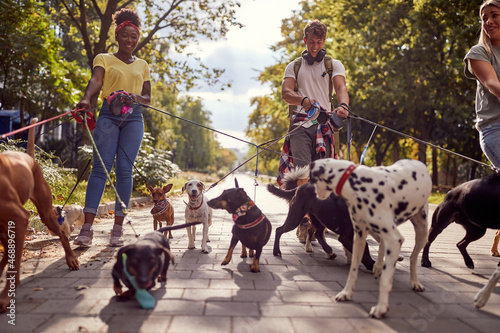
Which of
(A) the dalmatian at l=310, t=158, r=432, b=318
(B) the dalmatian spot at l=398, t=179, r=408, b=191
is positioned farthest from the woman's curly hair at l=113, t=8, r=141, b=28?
(B) the dalmatian spot at l=398, t=179, r=408, b=191

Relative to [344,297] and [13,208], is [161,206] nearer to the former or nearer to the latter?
[13,208]

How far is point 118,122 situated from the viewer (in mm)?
5031

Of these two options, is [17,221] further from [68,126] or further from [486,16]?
[68,126]

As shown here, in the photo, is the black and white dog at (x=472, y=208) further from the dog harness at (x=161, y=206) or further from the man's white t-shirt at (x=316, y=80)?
the dog harness at (x=161, y=206)

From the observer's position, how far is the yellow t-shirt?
5047mm

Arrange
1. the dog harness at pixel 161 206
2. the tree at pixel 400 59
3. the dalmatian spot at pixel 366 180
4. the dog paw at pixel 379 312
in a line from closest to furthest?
1. the dog paw at pixel 379 312
2. the dalmatian spot at pixel 366 180
3. the dog harness at pixel 161 206
4. the tree at pixel 400 59

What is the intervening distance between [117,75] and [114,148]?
0.94 metres

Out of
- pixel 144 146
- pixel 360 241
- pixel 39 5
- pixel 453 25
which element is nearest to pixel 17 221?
pixel 360 241

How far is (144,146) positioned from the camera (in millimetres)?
15766

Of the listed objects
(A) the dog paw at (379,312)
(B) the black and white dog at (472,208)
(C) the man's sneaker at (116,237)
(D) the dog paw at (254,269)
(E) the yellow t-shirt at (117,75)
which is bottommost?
(C) the man's sneaker at (116,237)

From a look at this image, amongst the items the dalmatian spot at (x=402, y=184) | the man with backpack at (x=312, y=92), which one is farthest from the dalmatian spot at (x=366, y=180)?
the man with backpack at (x=312, y=92)

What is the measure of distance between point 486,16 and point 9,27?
12.1 meters

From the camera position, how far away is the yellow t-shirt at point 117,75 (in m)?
5.05

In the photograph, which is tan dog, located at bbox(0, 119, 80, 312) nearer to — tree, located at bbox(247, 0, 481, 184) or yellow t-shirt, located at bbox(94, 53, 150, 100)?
yellow t-shirt, located at bbox(94, 53, 150, 100)
